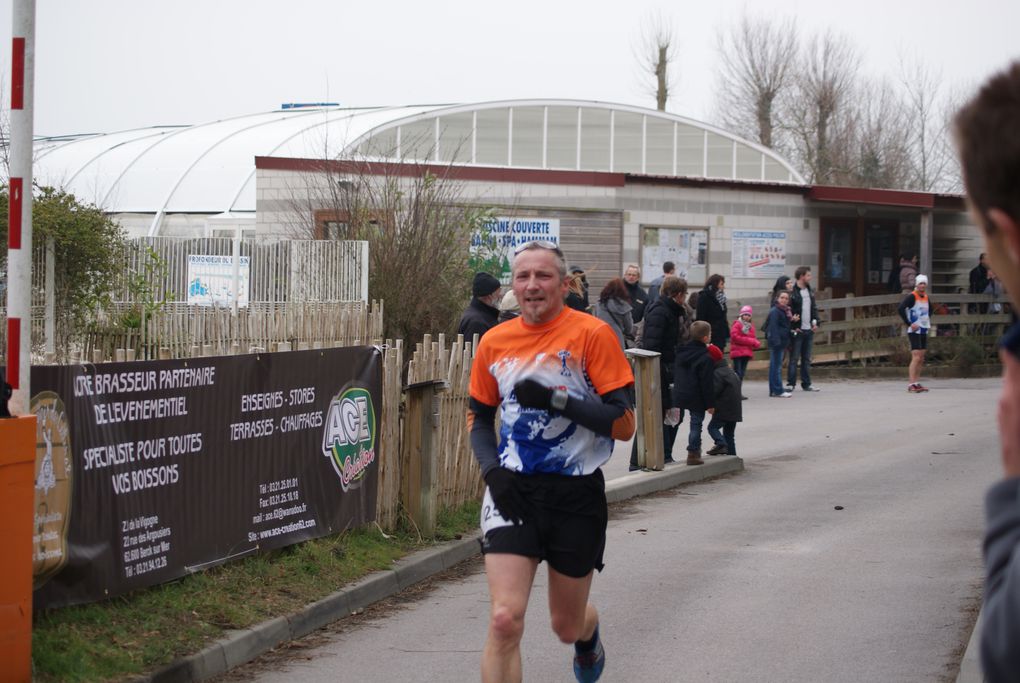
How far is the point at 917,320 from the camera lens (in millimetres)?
22453

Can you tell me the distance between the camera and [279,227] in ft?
83.7

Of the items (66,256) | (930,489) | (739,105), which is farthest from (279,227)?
(739,105)

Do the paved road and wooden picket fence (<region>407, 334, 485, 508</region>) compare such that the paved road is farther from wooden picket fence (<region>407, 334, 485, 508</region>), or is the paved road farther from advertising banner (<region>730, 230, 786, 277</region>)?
advertising banner (<region>730, 230, 786, 277</region>)

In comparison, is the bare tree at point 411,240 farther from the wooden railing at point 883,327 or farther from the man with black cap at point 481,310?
the wooden railing at point 883,327

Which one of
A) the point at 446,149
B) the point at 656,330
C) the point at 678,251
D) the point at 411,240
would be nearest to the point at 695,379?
the point at 656,330

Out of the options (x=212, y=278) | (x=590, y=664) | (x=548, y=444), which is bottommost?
(x=590, y=664)

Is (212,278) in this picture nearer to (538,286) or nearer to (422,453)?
(422,453)

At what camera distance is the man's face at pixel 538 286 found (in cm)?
514

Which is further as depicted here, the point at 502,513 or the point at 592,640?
the point at 592,640

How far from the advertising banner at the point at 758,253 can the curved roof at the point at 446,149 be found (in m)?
5.31

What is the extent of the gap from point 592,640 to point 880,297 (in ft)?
76.5

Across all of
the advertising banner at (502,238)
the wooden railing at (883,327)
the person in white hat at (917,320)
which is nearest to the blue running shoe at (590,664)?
the advertising banner at (502,238)

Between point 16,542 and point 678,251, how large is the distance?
76.8 ft

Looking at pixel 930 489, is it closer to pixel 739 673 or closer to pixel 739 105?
pixel 739 673
